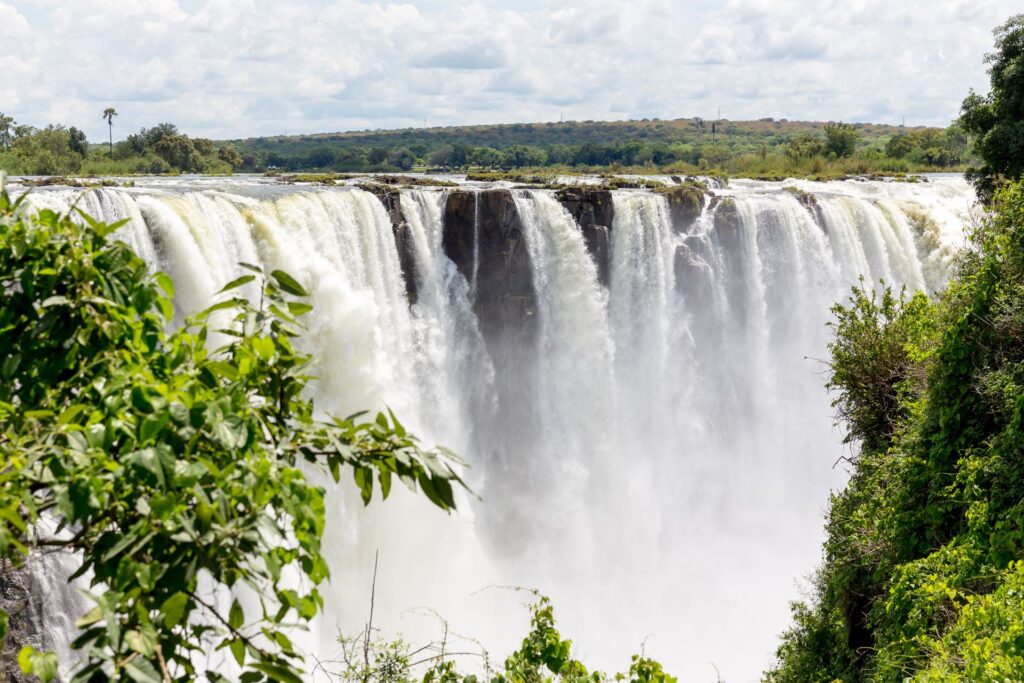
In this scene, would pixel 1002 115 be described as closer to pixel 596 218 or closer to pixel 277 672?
pixel 596 218

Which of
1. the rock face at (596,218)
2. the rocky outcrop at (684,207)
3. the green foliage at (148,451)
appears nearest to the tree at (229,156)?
the rock face at (596,218)

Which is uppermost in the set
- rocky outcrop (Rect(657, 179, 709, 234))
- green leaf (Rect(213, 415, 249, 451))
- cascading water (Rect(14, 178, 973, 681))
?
rocky outcrop (Rect(657, 179, 709, 234))

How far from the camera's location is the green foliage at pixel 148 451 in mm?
2383

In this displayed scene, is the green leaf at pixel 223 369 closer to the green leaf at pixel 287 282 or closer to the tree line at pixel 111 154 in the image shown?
the green leaf at pixel 287 282

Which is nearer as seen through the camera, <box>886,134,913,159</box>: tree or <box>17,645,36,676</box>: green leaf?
<box>17,645,36,676</box>: green leaf

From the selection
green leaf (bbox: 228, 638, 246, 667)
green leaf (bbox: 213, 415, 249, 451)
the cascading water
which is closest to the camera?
green leaf (bbox: 213, 415, 249, 451)

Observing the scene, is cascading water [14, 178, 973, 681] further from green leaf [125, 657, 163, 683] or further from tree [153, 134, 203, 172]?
tree [153, 134, 203, 172]

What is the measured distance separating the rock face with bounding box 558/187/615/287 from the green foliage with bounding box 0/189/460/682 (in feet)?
74.5

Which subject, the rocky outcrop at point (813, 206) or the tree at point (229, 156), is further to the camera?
the tree at point (229, 156)

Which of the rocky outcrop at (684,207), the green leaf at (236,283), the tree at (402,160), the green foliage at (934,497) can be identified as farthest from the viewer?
the tree at (402,160)

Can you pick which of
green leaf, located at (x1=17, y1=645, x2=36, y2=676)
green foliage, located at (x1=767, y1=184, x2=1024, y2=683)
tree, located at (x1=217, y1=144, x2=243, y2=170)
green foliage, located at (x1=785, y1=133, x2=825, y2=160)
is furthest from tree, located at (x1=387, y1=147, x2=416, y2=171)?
green leaf, located at (x1=17, y1=645, x2=36, y2=676)

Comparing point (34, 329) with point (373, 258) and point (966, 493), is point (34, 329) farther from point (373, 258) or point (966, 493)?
point (373, 258)

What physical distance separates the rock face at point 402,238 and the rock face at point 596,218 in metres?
4.30

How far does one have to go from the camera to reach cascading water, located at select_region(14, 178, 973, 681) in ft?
66.7
